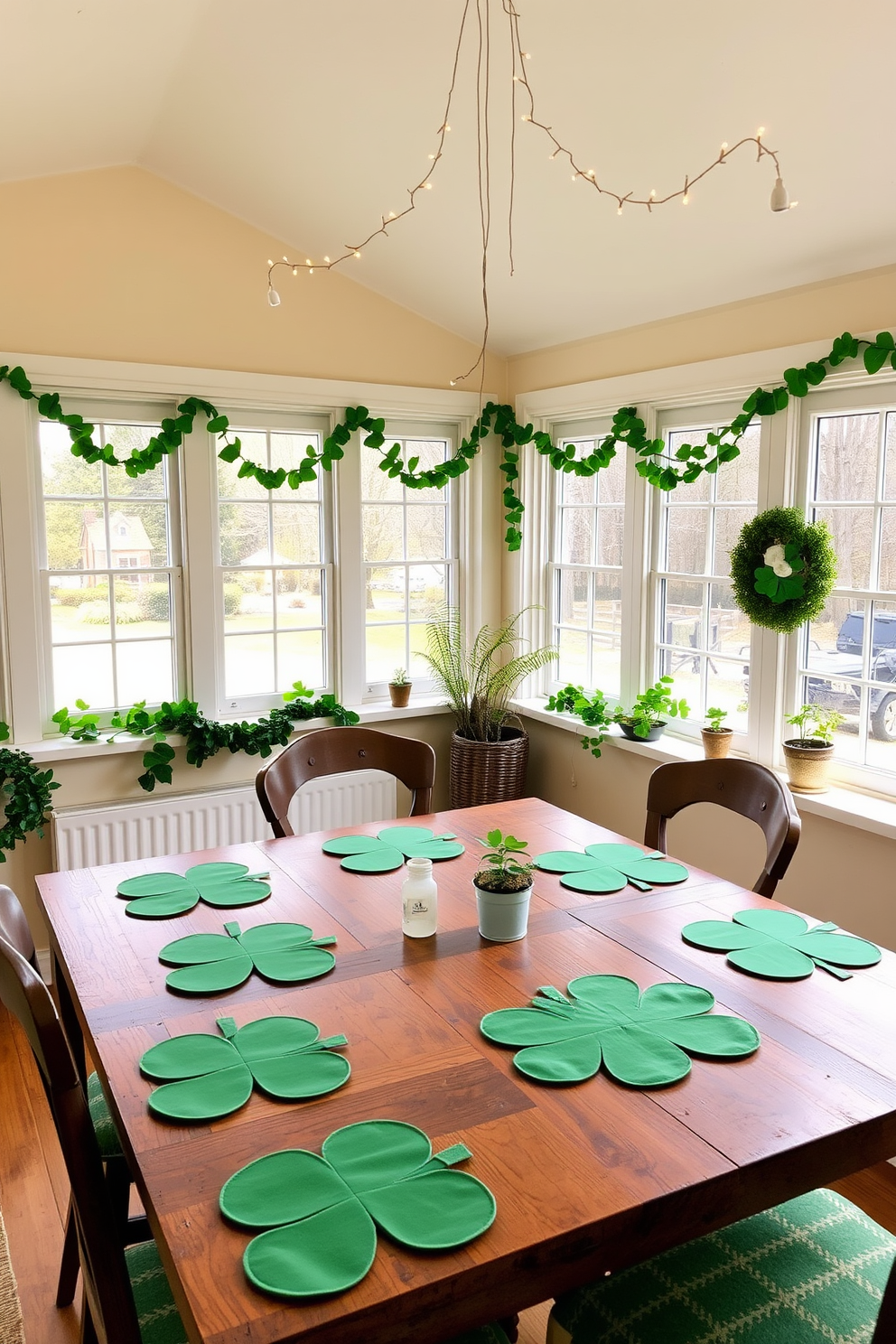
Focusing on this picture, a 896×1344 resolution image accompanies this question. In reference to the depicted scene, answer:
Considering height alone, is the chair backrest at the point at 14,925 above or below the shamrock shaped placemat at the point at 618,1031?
above

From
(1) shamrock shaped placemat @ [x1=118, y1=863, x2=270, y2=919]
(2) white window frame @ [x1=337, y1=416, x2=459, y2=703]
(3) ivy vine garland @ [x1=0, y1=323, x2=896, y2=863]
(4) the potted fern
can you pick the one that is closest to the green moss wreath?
(3) ivy vine garland @ [x1=0, y1=323, x2=896, y2=863]

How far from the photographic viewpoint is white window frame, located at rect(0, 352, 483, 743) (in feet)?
11.7

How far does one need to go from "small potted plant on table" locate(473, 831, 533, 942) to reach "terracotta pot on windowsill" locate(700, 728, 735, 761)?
1.71 metres

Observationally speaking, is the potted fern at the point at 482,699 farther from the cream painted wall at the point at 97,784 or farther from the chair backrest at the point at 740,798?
the chair backrest at the point at 740,798

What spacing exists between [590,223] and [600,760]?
2.00m

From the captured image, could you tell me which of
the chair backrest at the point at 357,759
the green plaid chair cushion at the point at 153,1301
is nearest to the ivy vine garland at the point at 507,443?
the chair backrest at the point at 357,759

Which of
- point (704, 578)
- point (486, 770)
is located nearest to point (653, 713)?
point (704, 578)

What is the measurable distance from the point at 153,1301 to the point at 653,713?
2785 mm

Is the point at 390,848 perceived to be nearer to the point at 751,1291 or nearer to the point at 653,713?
the point at 751,1291

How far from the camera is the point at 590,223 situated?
128 inches

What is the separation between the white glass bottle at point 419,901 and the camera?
6.11ft

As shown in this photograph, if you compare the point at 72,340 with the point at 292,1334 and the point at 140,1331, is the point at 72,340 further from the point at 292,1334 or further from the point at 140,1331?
the point at 292,1334

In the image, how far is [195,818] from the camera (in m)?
3.92

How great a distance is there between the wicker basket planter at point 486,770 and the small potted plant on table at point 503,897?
2.27 m
